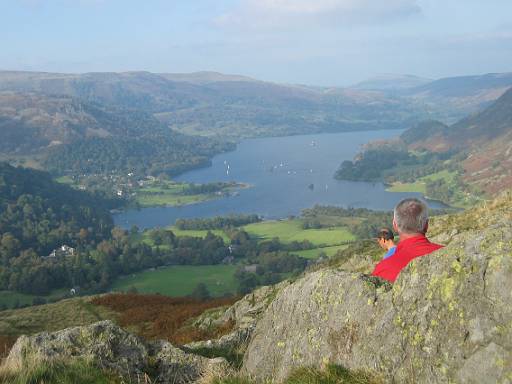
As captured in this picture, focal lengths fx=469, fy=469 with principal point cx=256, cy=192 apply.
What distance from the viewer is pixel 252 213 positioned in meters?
189

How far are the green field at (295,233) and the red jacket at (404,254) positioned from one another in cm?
12623

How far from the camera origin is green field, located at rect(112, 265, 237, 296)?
91.8 m

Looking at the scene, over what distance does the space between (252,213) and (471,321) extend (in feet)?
602

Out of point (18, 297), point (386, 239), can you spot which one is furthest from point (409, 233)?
point (18, 297)

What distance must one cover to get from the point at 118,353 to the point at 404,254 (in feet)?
19.8

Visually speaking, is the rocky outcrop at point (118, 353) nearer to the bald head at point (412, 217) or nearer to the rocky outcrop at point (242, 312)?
the bald head at point (412, 217)

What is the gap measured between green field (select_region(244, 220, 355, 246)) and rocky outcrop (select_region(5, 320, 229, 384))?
125 m

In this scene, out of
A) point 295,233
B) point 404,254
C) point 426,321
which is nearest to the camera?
point 426,321

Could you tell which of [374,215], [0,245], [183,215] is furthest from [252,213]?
[0,245]

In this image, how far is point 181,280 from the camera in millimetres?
100188

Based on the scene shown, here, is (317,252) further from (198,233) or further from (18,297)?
(18,297)

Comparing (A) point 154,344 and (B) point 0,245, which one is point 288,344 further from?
(B) point 0,245

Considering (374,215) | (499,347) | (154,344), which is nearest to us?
(499,347)

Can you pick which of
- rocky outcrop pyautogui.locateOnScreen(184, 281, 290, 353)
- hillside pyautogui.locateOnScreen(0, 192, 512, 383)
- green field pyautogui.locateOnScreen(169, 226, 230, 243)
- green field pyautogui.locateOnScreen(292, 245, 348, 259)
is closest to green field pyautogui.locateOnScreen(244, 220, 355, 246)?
green field pyautogui.locateOnScreen(292, 245, 348, 259)
